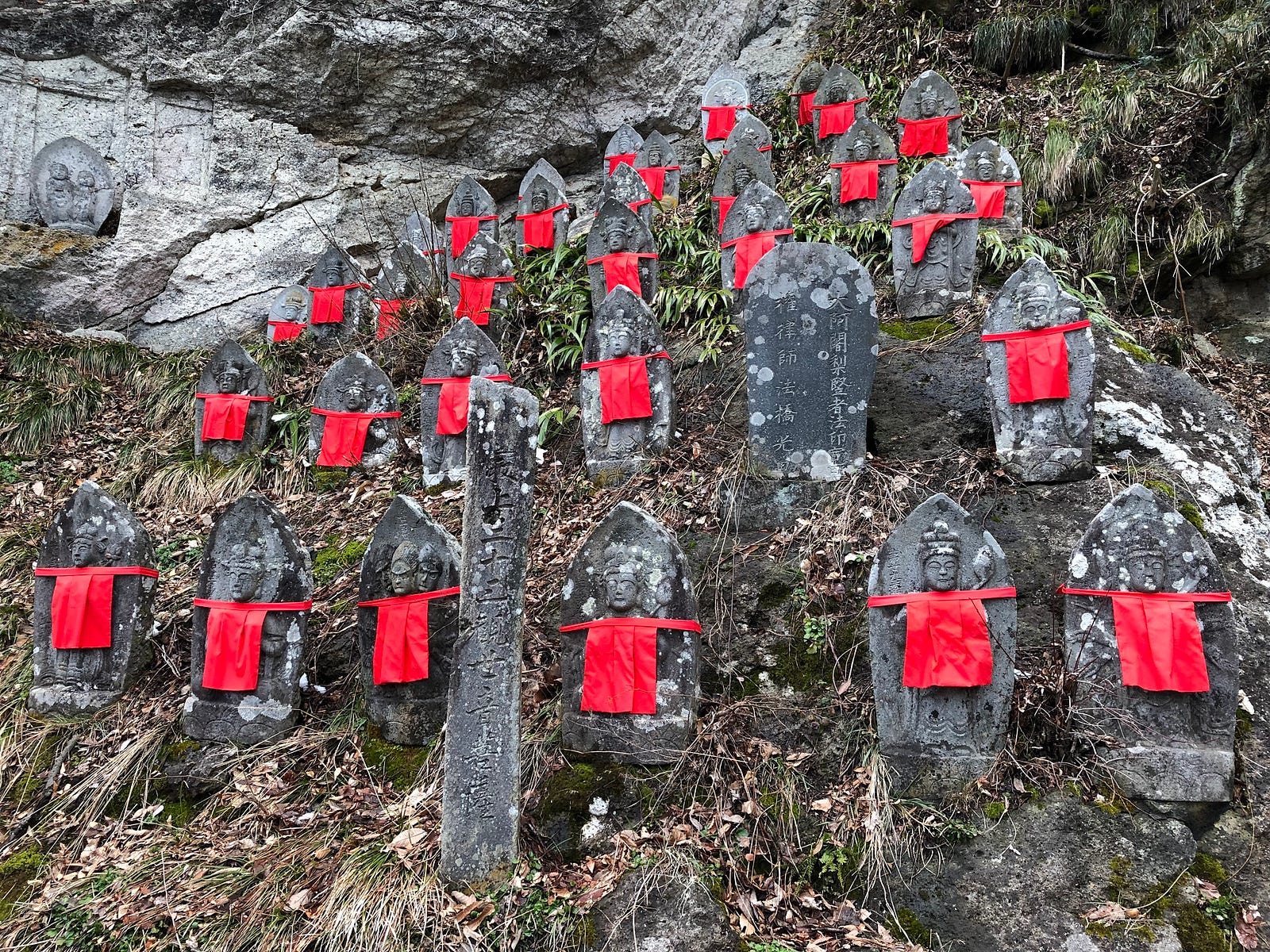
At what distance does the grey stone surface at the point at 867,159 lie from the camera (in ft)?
26.0

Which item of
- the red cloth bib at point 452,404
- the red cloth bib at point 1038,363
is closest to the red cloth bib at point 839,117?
the red cloth bib at point 452,404

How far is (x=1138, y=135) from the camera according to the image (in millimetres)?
8375

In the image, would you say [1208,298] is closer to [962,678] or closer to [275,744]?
[962,678]

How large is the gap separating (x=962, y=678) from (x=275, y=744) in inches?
135

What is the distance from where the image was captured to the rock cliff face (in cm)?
968

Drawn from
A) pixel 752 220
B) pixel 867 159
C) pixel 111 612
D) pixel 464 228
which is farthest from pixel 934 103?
pixel 111 612

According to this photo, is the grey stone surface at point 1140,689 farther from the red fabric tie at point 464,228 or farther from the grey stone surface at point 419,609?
the red fabric tie at point 464,228

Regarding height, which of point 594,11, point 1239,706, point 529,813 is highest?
point 594,11

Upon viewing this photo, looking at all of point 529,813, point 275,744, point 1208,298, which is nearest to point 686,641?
point 529,813

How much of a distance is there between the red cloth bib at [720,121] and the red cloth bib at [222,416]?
21.1ft

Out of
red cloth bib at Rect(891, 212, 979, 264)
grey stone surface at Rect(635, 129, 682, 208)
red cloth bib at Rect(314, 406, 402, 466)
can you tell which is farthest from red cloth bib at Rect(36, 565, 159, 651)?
grey stone surface at Rect(635, 129, 682, 208)

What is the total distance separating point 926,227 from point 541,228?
417cm

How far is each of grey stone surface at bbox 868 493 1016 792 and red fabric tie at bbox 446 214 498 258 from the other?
6.94 metres

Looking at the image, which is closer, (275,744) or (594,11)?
(275,744)
